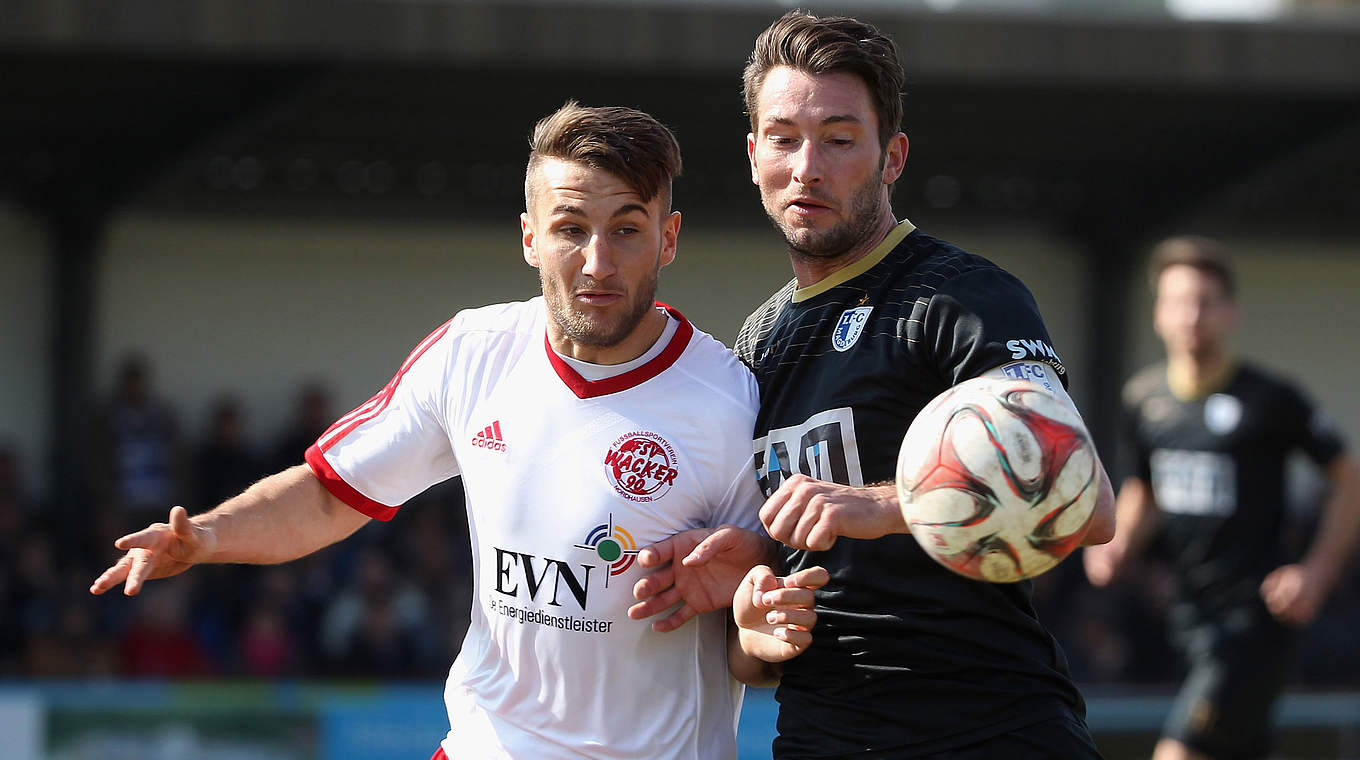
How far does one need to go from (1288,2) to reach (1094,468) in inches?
428

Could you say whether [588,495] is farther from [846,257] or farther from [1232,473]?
[1232,473]

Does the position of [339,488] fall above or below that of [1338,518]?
above

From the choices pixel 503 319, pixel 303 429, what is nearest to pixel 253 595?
pixel 303 429

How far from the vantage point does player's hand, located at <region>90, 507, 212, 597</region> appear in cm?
350

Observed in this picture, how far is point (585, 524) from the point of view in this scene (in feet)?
12.0

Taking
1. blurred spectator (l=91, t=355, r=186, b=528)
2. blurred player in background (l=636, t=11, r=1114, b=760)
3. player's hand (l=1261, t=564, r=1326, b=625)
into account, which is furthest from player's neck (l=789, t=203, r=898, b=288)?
blurred spectator (l=91, t=355, r=186, b=528)

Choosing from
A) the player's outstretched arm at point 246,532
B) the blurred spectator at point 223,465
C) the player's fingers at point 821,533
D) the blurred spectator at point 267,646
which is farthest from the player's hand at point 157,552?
the blurred spectator at point 223,465

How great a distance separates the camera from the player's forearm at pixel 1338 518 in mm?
7211

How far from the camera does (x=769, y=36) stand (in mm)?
3699

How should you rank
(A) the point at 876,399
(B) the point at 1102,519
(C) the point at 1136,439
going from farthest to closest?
1. (C) the point at 1136,439
2. (A) the point at 876,399
3. (B) the point at 1102,519

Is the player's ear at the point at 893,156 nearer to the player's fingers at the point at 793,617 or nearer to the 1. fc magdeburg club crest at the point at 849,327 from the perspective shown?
the 1. fc magdeburg club crest at the point at 849,327

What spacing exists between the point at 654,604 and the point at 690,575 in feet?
0.35

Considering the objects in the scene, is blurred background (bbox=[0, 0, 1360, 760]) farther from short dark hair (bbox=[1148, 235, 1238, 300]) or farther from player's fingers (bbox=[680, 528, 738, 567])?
player's fingers (bbox=[680, 528, 738, 567])

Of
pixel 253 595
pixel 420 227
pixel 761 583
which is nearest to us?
pixel 761 583
